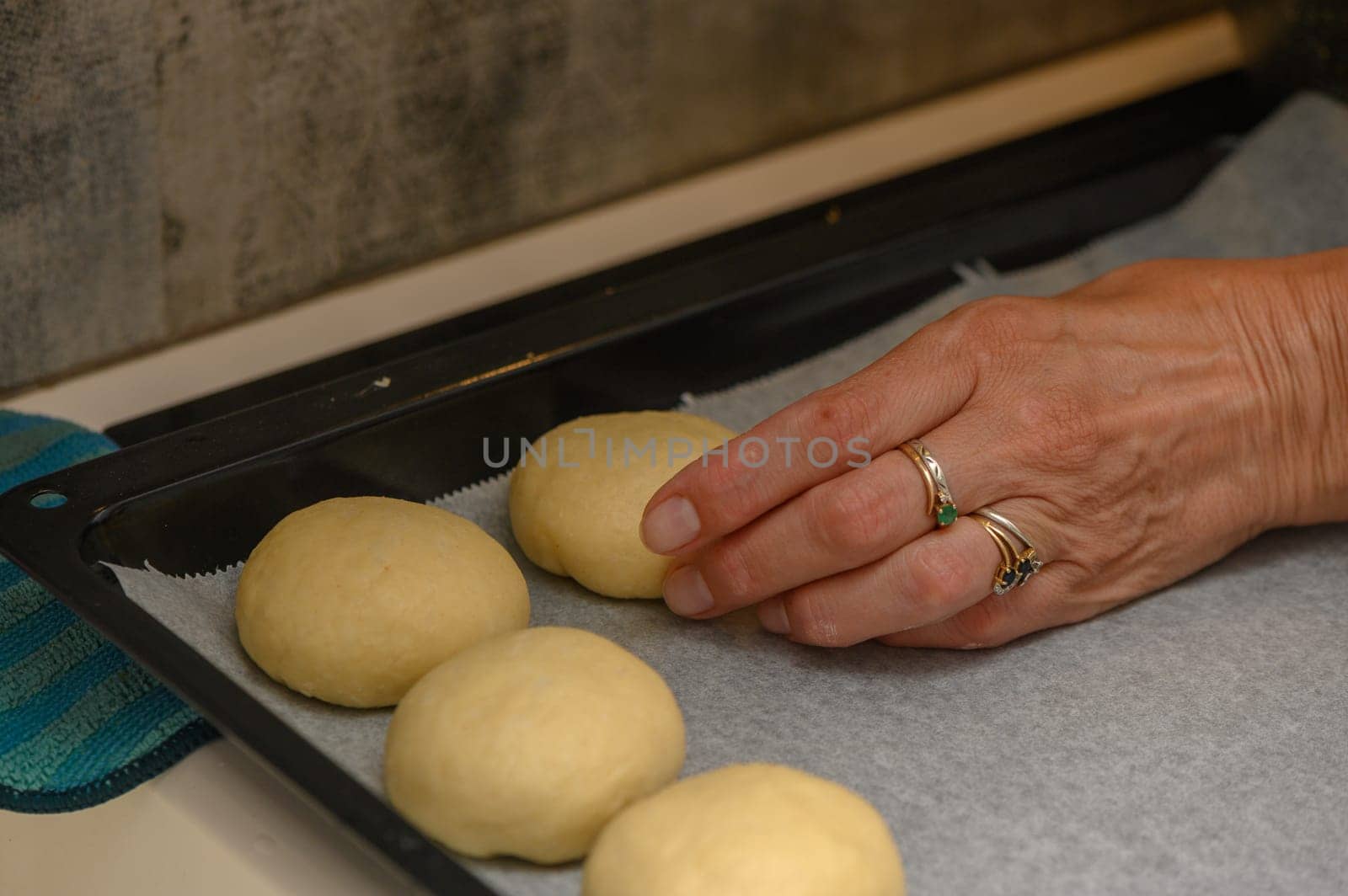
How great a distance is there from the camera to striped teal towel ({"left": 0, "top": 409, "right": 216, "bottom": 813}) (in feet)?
2.82

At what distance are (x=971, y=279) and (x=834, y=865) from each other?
81 centimetres

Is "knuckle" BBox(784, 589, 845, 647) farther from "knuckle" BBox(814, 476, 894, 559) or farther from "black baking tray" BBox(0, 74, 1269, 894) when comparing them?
"black baking tray" BBox(0, 74, 1269, 894)

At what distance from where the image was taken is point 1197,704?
3.17 ft

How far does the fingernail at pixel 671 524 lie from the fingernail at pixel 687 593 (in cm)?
4

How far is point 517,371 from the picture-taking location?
1.14 metres

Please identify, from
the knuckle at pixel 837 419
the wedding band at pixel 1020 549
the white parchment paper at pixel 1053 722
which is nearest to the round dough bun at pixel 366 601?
the white parchment paper at pixel 1053 722

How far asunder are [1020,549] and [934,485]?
0.10 m

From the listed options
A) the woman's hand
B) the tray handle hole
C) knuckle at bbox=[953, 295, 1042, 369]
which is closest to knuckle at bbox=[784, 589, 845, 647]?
the woman's hand

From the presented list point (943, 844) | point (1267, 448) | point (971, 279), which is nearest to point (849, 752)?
point (943, 844)

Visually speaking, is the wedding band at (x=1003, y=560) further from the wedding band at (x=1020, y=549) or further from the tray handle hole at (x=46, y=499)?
the tray handle hole at (x=46, y=499)

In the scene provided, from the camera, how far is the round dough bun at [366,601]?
0.89m

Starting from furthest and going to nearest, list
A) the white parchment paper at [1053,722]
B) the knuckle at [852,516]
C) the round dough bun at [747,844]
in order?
the knuckle at [852,516] → the white parchment paper at [1053,722] → the round dough bun at [747,844]

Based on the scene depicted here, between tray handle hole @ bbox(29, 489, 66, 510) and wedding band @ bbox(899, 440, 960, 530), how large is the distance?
0.61 metres

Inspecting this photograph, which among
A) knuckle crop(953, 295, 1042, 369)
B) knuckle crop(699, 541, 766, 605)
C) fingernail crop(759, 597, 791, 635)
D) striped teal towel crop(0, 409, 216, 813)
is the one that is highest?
knuckle crop(953, 295, 1042, 369)
